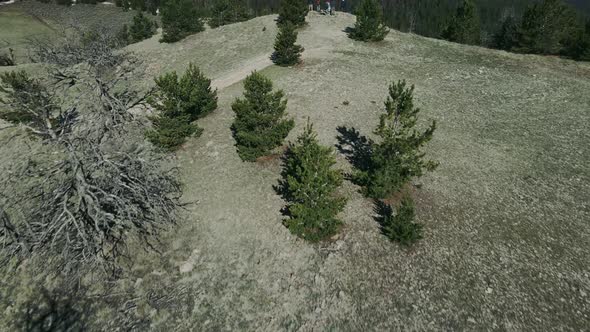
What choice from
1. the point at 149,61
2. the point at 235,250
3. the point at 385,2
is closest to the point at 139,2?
the point at 149,61

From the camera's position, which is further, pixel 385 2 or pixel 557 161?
pixel 385 2

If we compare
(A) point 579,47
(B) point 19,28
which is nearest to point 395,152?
(A) point 579,47

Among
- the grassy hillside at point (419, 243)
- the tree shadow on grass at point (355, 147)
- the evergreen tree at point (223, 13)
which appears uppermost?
the evergreen tree at point (223, 13)

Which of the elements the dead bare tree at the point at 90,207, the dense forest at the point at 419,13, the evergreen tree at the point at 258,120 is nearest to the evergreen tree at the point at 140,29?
the evergreen tree at the point at 258,120

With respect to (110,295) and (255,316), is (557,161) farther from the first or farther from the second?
(110,295)

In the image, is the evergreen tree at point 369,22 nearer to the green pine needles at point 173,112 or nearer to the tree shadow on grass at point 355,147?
the tree shadow on grass at point 355,147

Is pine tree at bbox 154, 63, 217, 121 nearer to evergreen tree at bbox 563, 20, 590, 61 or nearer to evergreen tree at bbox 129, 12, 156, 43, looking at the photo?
evergreen tree at bbox 129, 12, 156, 43

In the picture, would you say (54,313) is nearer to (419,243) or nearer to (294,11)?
(419,243)

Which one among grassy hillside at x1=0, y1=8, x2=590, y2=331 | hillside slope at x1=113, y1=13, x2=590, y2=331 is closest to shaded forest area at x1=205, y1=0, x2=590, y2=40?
hillside slope at x1=113, y1=13, x2=590, y2=331
